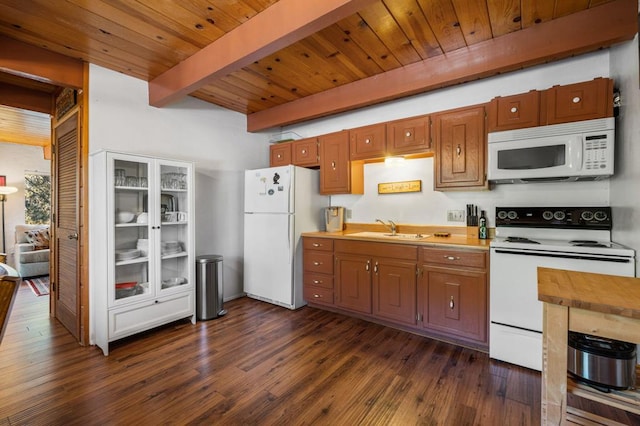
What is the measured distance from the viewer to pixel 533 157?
2.22 m

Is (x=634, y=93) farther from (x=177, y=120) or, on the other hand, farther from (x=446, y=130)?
(x=177, y=120)

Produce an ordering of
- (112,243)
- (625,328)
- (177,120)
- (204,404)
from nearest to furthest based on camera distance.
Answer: (625,328), (204,404), (112,243), (177,120)

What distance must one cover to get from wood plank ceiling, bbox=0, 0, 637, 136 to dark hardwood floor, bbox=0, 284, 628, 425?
91.4 inches

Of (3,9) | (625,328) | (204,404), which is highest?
(3,9)

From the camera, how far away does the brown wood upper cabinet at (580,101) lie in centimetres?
202

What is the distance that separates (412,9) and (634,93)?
1.48m

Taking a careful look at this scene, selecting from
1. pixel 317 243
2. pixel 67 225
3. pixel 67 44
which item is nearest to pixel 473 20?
pixel 317 243

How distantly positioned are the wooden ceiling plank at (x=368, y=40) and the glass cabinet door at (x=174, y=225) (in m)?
2.01

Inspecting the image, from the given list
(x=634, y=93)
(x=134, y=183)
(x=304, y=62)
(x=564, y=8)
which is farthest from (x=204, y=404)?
(x=564, y=8)

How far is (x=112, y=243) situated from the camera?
245 centimetres

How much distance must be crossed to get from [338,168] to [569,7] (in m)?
2.25

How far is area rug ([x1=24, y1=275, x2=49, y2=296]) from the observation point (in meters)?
4.05

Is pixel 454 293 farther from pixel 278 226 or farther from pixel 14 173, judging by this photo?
pixel 14 173

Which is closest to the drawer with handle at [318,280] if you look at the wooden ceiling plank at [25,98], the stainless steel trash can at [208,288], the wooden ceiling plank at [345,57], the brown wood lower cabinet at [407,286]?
the brown wood lower cabinet at [407,286]
